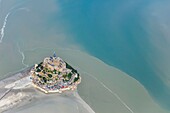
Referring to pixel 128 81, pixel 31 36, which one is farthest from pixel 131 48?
pixel 31 36

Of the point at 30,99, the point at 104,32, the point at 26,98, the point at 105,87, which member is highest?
the point at 104,32

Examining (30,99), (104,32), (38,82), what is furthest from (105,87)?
(104,32)

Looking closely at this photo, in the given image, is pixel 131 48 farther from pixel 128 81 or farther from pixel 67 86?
pixel 67 86

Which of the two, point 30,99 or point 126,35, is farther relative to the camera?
point 126,35

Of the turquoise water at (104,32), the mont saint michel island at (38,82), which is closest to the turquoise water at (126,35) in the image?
the turquoise water at (104,32)

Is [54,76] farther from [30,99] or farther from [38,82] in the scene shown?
[30,99]

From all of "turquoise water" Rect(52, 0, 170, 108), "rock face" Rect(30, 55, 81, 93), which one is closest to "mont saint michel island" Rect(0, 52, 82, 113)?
"rock face" Rect(30, 55, 81, 93)

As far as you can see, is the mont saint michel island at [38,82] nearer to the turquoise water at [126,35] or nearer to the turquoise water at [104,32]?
the turquoise water at [104,32]

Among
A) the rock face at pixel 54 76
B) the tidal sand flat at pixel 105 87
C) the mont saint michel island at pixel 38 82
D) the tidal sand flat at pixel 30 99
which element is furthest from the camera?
the rock face at pixel 54 76
